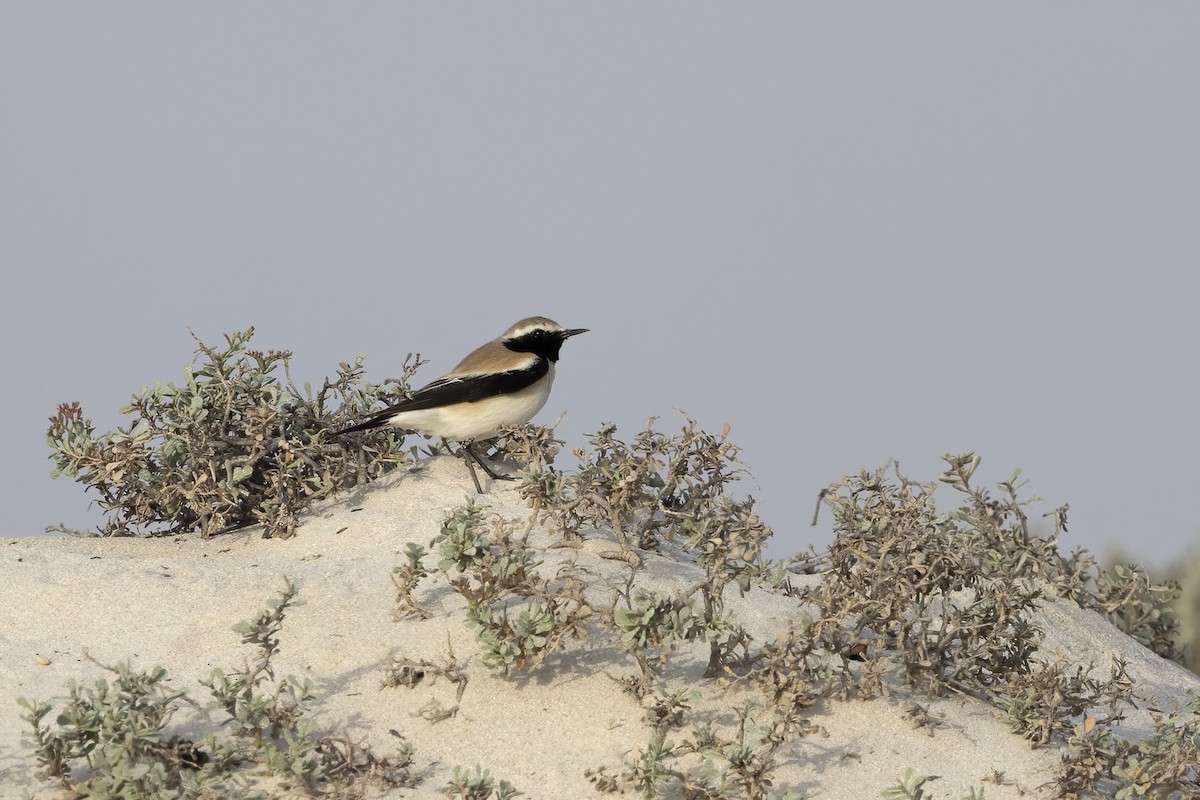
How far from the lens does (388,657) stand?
6770 mm

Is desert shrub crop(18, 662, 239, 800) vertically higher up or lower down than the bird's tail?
lower down

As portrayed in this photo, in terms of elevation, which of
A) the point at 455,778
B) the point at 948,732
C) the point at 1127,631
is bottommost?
the point at 1127,631

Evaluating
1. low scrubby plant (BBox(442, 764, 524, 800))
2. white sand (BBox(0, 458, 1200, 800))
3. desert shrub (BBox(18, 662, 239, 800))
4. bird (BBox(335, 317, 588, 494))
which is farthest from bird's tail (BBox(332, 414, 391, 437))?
low scrubby plant (BBox(442, 764, 524, 800))

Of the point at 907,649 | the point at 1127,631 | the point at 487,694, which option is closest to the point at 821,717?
the point at 907,649

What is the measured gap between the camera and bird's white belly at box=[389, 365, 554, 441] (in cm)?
884

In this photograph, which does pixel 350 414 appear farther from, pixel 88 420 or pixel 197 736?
pixel 197 736

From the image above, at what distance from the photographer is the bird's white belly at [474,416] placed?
884cm

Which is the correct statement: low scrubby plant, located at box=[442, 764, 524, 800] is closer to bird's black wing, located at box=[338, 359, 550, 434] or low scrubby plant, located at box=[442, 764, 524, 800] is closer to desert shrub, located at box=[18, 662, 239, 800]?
desert shrub, located at box=[18, 662, 239, 800]

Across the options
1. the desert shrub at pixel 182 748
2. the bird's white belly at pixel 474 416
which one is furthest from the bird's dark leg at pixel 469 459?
the desert shrub at pixel 182 748

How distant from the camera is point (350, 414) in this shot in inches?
373

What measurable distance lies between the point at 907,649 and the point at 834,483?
4.20 ft

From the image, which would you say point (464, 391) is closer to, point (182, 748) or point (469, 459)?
point (469, 459)

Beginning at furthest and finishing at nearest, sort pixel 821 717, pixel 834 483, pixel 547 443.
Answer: pixel 547 443 < pixel 834 483 < pixel 821 717

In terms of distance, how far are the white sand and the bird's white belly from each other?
42cm
